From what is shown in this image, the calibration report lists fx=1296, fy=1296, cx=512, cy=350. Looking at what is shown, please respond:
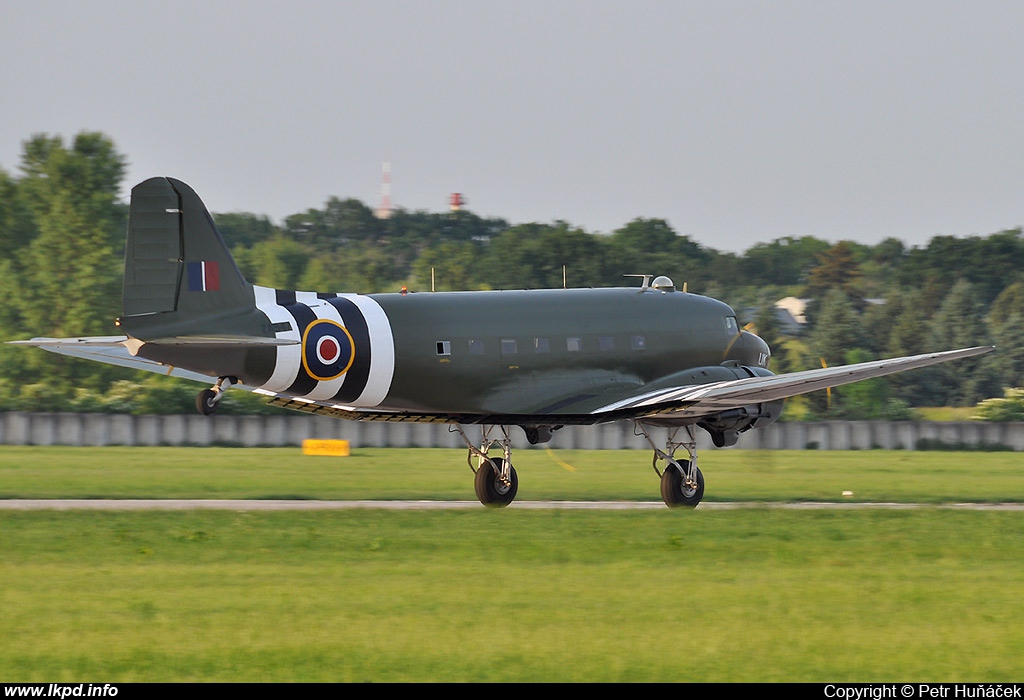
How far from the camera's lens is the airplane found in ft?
90.4

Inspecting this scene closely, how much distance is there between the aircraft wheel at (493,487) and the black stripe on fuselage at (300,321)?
547cm

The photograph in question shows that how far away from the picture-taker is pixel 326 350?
29.3 m

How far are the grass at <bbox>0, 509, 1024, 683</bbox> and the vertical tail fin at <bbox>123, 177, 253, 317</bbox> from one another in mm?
4591

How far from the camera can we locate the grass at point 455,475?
36.9 meters

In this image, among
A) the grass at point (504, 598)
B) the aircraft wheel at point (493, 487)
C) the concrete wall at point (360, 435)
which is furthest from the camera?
the concrete wall at point (360, 435)

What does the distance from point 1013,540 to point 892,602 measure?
8265mm

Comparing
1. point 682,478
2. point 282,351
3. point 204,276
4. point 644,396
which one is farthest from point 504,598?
point 682,478

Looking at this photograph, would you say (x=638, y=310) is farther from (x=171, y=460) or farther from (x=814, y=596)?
(x=171, y=460)

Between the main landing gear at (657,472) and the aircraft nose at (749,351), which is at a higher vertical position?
the aircraft nose at (749,351)

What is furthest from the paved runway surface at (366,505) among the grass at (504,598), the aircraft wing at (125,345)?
the aircraft wing at (125,345)

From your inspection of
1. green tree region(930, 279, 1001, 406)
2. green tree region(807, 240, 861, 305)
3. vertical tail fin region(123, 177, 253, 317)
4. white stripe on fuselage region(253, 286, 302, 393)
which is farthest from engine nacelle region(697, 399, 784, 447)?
green tree region(807, 240, 861, 305)

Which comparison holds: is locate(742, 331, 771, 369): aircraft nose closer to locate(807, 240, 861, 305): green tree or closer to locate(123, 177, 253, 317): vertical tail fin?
locate(123, 177, 253, 317): vertical tail fin

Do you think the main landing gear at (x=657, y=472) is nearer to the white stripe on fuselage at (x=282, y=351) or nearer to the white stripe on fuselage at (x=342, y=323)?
the white stripe on fuselage at (x=342, y=323)

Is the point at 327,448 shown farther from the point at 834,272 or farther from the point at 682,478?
the point at 834,272
